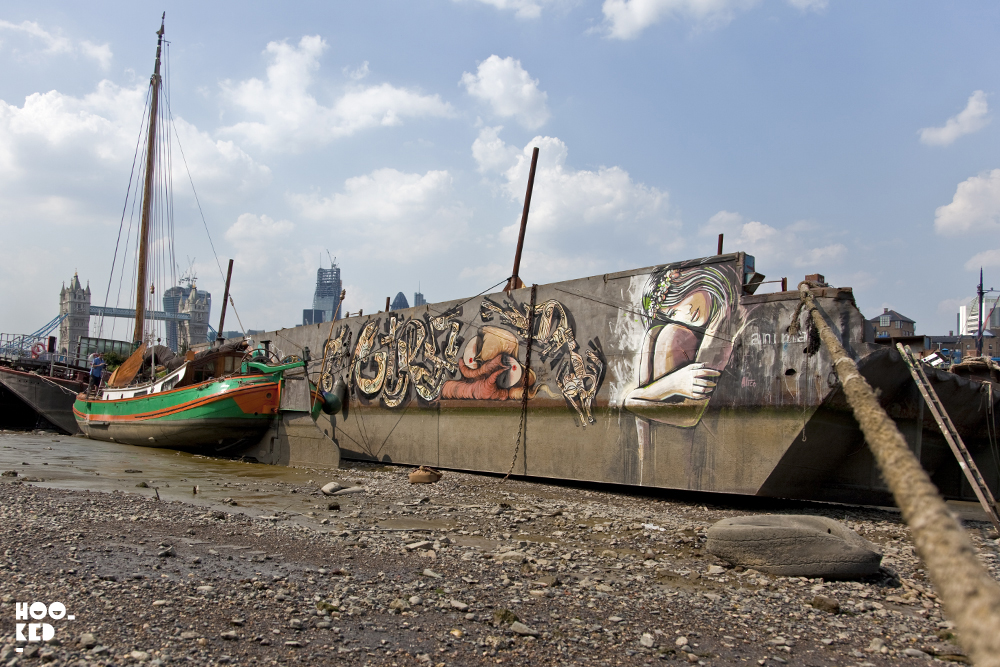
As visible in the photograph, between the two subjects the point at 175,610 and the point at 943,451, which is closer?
the point at 175,610

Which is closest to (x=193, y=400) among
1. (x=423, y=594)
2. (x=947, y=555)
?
(x=423, y=594)

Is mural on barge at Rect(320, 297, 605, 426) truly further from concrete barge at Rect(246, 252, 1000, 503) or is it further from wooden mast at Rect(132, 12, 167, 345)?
wooden mast at Rect(132, 12, 167, 345)

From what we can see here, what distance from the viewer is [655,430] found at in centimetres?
1188

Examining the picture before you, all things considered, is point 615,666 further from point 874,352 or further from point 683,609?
point 874,352

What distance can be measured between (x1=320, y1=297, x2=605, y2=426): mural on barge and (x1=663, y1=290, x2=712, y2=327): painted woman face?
1810 mm

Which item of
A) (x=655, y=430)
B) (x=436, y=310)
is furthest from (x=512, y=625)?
(x=436, y=310)

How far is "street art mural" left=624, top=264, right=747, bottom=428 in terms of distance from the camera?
11.3 m

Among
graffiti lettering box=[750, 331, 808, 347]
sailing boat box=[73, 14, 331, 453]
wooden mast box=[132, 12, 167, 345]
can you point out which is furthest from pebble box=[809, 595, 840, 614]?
wooden mast box=[132, 12, 167, 345]

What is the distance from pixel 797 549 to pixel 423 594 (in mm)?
3845

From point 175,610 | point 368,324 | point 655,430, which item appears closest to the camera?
point 175,610

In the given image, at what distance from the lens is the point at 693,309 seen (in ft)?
38.7

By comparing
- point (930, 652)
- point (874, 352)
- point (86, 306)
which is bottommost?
point (930, 652)

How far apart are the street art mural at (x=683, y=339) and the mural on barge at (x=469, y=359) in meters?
1.18

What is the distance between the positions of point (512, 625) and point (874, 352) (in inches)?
305
